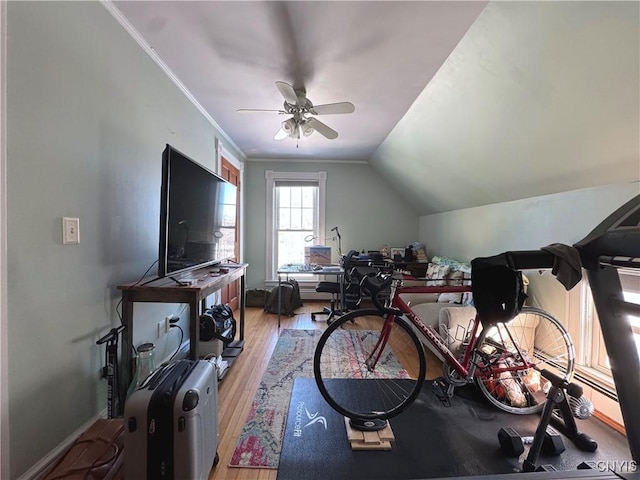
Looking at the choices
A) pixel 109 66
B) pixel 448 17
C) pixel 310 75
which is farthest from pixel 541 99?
pixel 109 66

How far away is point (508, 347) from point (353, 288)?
2050mm

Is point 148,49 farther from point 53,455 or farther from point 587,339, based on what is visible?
point 587,339

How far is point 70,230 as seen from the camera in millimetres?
1355

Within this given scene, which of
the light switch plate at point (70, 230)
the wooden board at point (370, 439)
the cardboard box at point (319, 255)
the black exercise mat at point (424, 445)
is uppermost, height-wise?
the light switch plate at point (70, 230)

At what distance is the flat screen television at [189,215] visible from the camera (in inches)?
63.7

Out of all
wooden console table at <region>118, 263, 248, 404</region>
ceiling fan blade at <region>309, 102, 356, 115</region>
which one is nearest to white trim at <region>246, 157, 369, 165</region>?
ceiling fan blade at <region>309, 102, 356, 115</region>

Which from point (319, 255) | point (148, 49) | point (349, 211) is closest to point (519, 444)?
point (319, 255)

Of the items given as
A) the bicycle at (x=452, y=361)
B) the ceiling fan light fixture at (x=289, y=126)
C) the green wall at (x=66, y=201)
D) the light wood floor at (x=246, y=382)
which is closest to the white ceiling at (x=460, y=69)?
the ceiling fan light fixture at (x=289, y=126)

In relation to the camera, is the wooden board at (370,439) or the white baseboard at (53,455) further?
the wooden board at (370,439)

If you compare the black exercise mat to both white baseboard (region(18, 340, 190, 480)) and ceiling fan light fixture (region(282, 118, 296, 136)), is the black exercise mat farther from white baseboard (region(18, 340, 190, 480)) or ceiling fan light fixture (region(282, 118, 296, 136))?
ceiling fan light fixture (region(282, 118, 296, 136))

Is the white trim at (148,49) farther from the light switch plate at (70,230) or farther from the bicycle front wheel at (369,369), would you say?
the bicycle front wheel at (369,369)

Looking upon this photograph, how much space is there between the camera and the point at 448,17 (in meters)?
1.57

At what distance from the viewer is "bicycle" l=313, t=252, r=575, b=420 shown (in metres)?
1.76

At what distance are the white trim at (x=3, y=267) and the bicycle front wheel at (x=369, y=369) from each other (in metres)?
1.36
